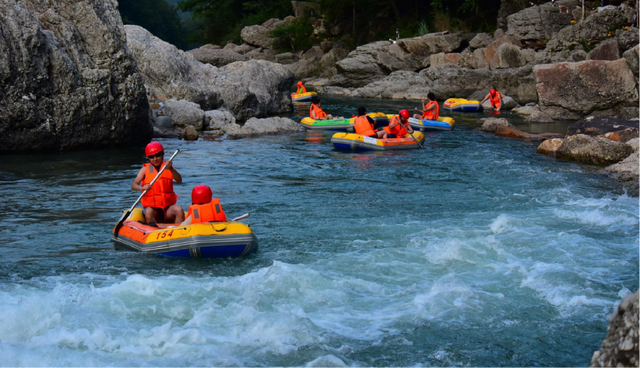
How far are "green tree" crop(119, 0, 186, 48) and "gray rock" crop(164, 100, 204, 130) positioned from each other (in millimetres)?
53165

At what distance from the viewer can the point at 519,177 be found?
39.7 feet

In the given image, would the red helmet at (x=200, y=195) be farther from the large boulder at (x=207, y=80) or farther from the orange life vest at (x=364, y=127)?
the large boulder at (x=207, y=80)

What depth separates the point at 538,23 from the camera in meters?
30.3

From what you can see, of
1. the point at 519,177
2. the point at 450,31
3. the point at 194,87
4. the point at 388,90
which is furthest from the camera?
the point at 450,31

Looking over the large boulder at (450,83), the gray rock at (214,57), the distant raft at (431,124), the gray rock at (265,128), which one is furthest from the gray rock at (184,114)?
the large boulder at (450,83)

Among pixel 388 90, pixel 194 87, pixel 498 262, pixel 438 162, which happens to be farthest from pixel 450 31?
pixel 498 262

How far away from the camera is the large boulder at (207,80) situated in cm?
2017

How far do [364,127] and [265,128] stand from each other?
13.7ft

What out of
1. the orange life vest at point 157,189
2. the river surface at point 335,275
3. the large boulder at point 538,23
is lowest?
the river surface at point 335,275

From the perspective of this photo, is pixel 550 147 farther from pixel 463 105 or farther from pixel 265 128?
pixel 463 105

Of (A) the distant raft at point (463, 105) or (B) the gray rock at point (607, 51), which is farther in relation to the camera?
(A) the distant raft at point (463, 105)

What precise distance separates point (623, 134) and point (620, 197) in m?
5.60

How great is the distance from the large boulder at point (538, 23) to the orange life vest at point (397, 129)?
1680cm

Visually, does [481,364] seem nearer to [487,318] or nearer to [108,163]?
[487,318]
